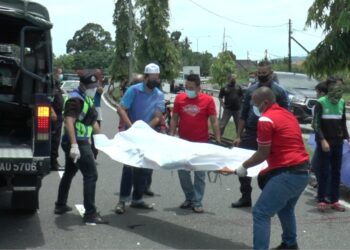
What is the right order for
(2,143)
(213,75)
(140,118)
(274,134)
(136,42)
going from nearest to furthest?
(274,134) → (2,143) → (140,118) → (213,75) → (136,42)

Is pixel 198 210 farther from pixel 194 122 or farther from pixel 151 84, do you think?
pixel 151 84

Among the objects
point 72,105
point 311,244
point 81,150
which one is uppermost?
point 72,105

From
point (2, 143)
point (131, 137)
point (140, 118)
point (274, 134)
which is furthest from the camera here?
point (140, 118)

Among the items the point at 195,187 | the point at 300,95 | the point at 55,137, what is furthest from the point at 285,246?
the point at 300,95

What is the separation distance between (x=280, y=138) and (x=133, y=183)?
3.02m

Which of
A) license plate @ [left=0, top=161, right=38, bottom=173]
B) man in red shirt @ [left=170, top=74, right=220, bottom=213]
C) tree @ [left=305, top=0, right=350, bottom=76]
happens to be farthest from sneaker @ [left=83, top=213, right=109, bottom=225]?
tree @ [left=305, top=0, right=350, bottom=76]

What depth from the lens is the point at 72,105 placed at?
7383mm

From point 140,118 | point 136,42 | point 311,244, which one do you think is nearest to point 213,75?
point 136,42

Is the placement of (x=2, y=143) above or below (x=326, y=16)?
below

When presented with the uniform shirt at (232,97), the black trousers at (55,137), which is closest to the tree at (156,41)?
the uniform shirt at (232,97)

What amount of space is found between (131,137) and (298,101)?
13.5m

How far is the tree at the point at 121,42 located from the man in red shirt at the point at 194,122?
3413 cm

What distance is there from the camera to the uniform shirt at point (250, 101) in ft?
26.3

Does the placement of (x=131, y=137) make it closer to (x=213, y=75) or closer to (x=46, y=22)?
(x=46, y=22)
